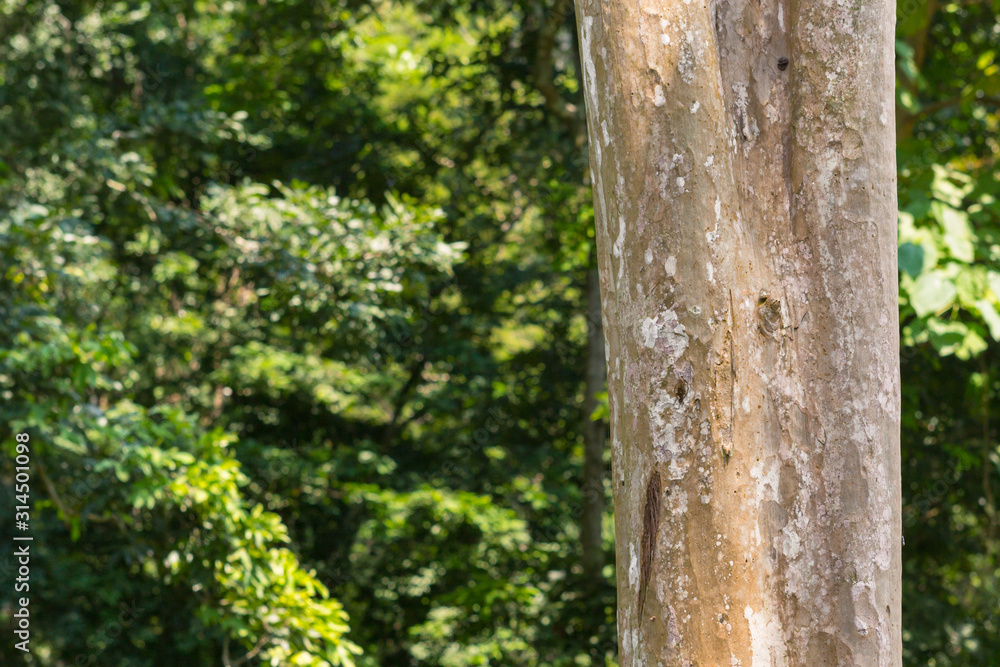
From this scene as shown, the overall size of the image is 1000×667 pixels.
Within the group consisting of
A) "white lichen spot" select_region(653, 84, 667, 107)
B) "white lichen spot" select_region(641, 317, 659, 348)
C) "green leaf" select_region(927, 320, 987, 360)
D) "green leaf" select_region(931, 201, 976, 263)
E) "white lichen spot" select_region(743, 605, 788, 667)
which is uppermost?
"green leaf" select_region(931, 201, 976, 263)

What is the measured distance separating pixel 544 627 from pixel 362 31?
505 cm

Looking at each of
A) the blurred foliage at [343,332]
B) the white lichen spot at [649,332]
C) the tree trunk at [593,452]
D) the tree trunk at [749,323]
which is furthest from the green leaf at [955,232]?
the tree trunk at [593,452]

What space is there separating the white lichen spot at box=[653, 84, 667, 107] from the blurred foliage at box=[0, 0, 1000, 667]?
1.70 meters

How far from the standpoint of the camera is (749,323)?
1.34 m

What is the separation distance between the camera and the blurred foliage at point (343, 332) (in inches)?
142

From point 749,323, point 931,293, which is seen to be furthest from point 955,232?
point 749,323

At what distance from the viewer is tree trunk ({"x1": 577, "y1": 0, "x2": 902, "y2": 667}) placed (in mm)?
1262

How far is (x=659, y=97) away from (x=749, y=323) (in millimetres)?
398

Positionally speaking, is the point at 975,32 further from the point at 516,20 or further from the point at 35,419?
the point at 35,419

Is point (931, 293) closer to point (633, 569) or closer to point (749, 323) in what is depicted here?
point (749, 323)

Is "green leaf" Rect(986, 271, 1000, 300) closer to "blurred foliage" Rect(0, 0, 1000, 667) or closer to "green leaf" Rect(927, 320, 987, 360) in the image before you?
"blurred foliage" Rect(0, 0, 1000, 667)

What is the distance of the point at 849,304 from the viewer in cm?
136

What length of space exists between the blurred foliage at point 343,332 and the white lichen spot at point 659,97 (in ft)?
5.58

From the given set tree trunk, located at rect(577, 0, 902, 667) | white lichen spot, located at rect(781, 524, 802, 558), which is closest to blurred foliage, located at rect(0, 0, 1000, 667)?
tree trunk, located at rect(577, 0, 902, 667)
